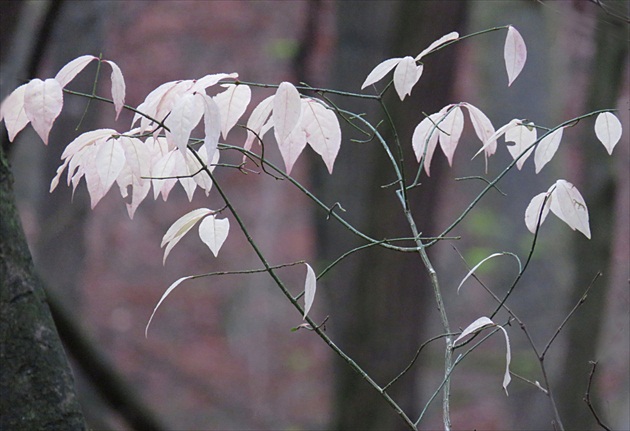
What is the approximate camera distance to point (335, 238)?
4.17m

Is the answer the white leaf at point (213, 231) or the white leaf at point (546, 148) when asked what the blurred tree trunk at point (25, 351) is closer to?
the white leaf at point (213, 231)

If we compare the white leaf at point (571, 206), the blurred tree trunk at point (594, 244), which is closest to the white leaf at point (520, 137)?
the white leaf at point (571, 206)

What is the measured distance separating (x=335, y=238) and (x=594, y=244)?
129 centimetres

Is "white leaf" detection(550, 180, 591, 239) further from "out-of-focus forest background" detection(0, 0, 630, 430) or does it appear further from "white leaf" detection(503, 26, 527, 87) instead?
"out-of-focus forest background" detection(0, 0, 630, 430)

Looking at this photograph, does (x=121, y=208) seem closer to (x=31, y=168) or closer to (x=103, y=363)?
(x=31, y=168)

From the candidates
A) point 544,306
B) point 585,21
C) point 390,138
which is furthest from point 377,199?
point 544,306

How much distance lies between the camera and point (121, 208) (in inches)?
337

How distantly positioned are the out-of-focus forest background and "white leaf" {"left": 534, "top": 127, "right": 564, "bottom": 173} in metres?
1.77

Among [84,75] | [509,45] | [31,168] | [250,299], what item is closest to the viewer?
[509,45]

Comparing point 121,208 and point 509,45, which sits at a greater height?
point 509,45

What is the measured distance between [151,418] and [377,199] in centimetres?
120

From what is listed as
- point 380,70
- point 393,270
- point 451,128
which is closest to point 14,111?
point 380,70

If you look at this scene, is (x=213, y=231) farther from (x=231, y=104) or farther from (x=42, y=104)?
(x=42, y=104)

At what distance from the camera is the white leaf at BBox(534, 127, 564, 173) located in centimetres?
128
